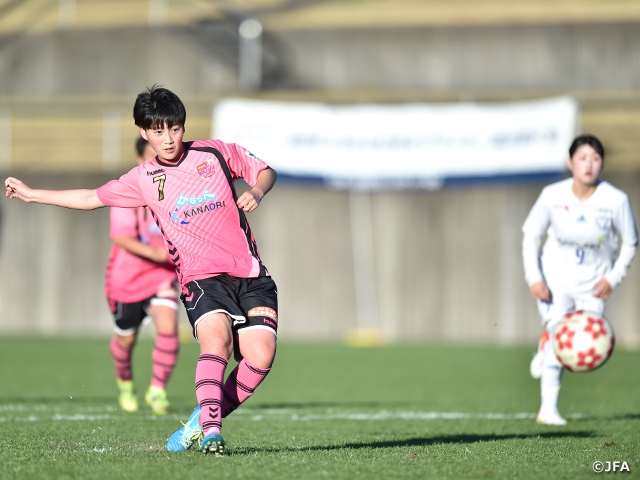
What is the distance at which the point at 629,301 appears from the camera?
1731cm

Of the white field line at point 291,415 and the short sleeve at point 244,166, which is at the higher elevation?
the short sleeve at point 244,166

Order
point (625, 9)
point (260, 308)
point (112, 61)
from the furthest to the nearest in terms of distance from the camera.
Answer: point (112, 61) → point (625, 9) → point (260, 308)

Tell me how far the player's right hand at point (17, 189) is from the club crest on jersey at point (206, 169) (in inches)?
39.1

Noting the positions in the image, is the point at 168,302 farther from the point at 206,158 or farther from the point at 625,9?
the point at 625,9

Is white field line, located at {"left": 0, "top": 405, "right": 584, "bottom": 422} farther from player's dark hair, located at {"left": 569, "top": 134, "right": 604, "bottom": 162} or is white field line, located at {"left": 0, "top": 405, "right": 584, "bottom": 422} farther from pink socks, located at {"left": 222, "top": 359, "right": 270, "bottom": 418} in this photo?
pink socks, located at {"left": 222, "top": 359, "right": 270, "bottom": 418}

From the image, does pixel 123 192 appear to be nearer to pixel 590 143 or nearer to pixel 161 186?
pixel 161 186

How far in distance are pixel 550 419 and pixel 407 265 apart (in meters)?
10.6

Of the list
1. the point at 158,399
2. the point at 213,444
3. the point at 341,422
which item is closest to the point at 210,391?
the point at 213,444

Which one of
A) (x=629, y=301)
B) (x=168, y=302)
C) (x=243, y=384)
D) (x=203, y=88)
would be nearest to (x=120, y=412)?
(x=168, y=302)

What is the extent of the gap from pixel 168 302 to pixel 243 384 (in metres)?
3.36

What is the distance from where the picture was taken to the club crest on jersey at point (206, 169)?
218 inches

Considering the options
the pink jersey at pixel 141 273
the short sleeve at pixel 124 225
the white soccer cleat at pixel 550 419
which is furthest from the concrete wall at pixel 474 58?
the white soccer cleat at pixel 550 419

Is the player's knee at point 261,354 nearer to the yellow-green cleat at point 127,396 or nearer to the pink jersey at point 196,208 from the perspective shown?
the pink jersey at point 196,208

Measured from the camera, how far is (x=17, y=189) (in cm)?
573
